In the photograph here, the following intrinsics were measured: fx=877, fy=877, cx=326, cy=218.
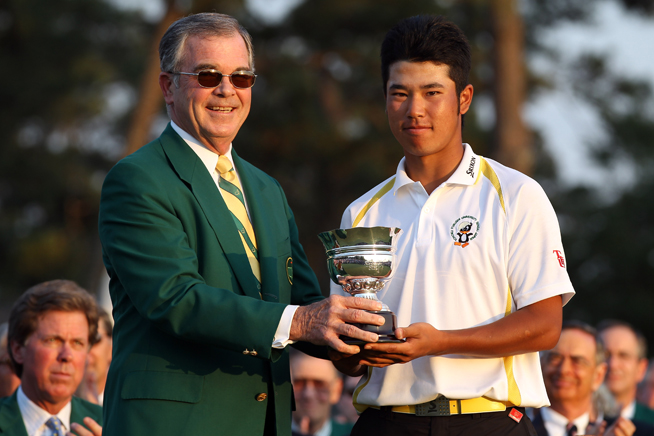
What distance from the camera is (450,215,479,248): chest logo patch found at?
366cm

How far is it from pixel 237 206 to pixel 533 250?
4.29 ft

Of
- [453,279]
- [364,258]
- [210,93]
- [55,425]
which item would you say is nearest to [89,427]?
[55,425]

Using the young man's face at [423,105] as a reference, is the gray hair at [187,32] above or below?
above

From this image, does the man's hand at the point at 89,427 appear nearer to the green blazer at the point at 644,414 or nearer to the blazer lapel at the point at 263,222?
the blazer lapel at the point at 263,222

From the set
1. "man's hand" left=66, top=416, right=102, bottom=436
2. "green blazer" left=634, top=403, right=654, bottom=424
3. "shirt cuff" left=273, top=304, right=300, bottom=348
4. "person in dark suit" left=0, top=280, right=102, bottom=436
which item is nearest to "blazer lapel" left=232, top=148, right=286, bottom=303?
"shirt cuff" left=273, top=304, right=300, bottom=348

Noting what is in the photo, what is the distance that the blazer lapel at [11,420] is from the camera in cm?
507

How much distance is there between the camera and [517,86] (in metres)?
12.4

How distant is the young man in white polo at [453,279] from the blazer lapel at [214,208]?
54 cm

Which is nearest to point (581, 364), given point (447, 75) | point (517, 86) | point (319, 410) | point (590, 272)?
point (319, 410)

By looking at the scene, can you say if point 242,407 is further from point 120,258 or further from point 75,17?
point 75,17

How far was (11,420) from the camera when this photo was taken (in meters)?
5.12

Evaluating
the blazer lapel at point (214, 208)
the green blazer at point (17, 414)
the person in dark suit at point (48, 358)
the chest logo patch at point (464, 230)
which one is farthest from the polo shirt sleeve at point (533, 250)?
the green blazer at point (17, 414)

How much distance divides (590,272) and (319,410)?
46.2 feet

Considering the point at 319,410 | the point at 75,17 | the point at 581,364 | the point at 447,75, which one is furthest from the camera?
the point at 75,17
